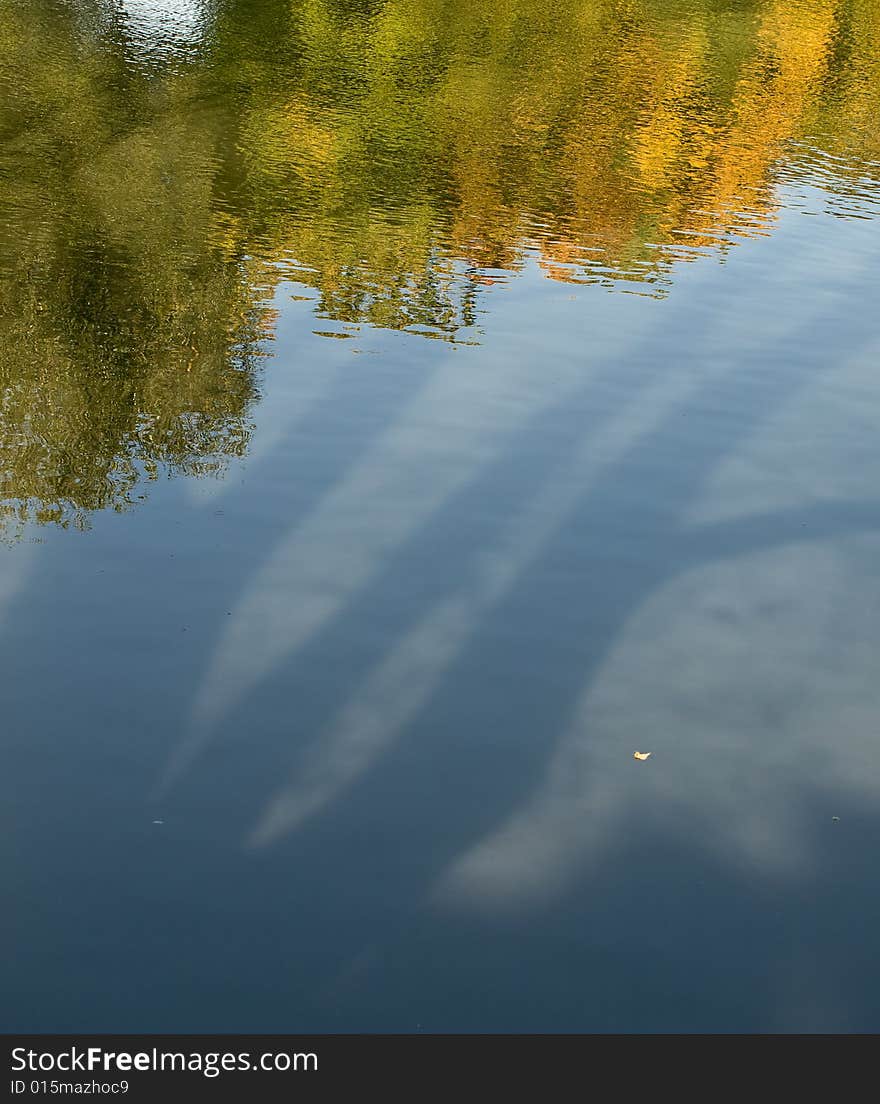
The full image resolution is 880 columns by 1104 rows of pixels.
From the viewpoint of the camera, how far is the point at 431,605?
A: 11.6 metres

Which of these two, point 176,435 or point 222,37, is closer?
point 176,435

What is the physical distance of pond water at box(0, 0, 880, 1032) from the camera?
7984mm

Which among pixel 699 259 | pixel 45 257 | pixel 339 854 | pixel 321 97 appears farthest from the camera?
pixel 321 97

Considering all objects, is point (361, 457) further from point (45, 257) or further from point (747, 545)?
point (45, 257)

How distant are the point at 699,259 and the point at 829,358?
210 inches

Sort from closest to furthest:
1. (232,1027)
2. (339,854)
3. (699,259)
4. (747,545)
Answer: (232,1027) → (339,854) → (747,545) → (699,259)

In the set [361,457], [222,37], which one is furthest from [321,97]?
[361,457]

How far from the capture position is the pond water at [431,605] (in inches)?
314

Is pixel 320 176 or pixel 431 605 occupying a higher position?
pixel 431 605

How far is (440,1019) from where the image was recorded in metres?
7.47

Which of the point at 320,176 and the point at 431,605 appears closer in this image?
the point at 431,605

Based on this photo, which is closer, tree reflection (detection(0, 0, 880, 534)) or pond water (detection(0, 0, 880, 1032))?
pond water (detection(0, 0, 880, 1032))

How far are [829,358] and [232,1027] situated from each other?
1347 centimetres

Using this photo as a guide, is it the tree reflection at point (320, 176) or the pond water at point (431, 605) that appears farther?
the tree reflection at point (320, 176)
